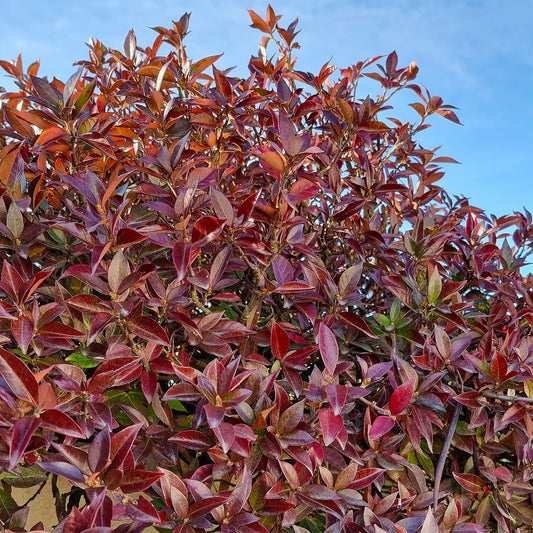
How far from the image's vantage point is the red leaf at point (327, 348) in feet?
4.34

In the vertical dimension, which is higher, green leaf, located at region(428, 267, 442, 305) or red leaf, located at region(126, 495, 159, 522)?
green leaf, located at region(428, 267, 442, 305)

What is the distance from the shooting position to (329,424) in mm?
1244

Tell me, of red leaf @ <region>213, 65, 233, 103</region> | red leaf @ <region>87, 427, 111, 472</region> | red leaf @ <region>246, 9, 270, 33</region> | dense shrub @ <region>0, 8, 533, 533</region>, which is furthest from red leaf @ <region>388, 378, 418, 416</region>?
red leaf @ <region>246, 9, 270, 33</region>

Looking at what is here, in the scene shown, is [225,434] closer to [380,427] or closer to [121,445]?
[121,445]

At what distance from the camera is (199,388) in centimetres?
119

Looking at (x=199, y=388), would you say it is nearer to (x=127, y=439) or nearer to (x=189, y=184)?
(x=127, y=439)

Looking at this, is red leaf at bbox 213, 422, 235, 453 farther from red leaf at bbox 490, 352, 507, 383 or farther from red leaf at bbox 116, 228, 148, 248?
red leaf at bbox 490, 352, 507, 383

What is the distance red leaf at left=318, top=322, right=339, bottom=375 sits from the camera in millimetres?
1322

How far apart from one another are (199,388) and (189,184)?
0.49m

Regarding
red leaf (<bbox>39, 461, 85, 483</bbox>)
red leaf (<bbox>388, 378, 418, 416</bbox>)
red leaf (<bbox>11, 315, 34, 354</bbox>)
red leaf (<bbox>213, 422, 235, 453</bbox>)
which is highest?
red leaf (<bbox>388, 378, 418, 416</bbox>)

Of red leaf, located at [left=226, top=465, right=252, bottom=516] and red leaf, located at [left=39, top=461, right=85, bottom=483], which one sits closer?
red leaf, located at [left=39, top=461, right=85, bottom=483]

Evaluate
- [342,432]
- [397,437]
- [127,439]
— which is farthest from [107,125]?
[397,437]

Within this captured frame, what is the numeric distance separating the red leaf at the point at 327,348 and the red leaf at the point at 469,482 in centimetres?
59

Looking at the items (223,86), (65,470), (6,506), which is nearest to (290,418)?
(65,470)
